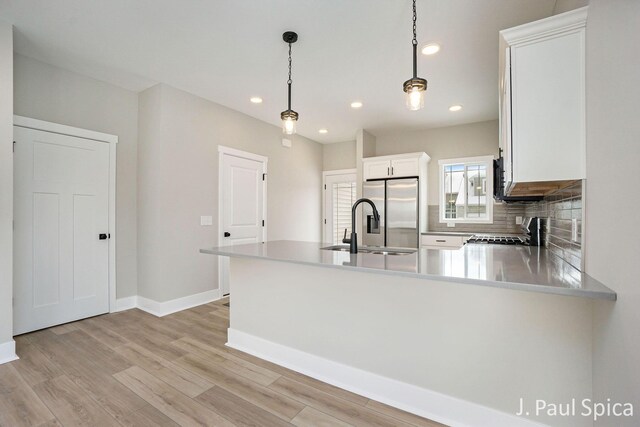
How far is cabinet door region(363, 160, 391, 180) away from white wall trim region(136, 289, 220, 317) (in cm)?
308

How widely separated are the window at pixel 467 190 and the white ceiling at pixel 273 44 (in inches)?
43.6

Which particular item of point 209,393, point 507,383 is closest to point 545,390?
point 507,383

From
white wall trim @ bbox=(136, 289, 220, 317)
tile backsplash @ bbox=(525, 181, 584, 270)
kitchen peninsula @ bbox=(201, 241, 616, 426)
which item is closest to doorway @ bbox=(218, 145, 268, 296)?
white wall trim @ bbox=(136, 289, 220, 317)

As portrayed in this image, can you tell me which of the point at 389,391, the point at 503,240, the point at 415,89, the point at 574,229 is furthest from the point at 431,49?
the point at 389,391

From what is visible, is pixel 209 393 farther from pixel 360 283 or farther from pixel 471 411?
pixel 471 411

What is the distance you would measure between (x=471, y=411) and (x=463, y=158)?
4057 millimetres

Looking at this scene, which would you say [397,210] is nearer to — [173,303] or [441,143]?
[441,143]

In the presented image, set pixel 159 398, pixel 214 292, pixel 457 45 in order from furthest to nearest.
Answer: pixel 214 292 → pixel 457 45 → pixel 159 398

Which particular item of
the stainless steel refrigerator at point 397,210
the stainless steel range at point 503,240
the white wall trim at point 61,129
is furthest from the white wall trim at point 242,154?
the stainless steel range at point 503,240

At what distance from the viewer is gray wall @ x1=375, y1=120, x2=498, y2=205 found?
185 inches

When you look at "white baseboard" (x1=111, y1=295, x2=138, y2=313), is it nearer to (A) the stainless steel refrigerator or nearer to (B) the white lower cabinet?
(A) the stainless steel refrigerator

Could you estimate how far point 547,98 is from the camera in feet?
4.77

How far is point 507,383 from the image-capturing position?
154 cm

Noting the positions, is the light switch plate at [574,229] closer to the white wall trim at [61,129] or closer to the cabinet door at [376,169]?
the cabinet door at [376,169]
